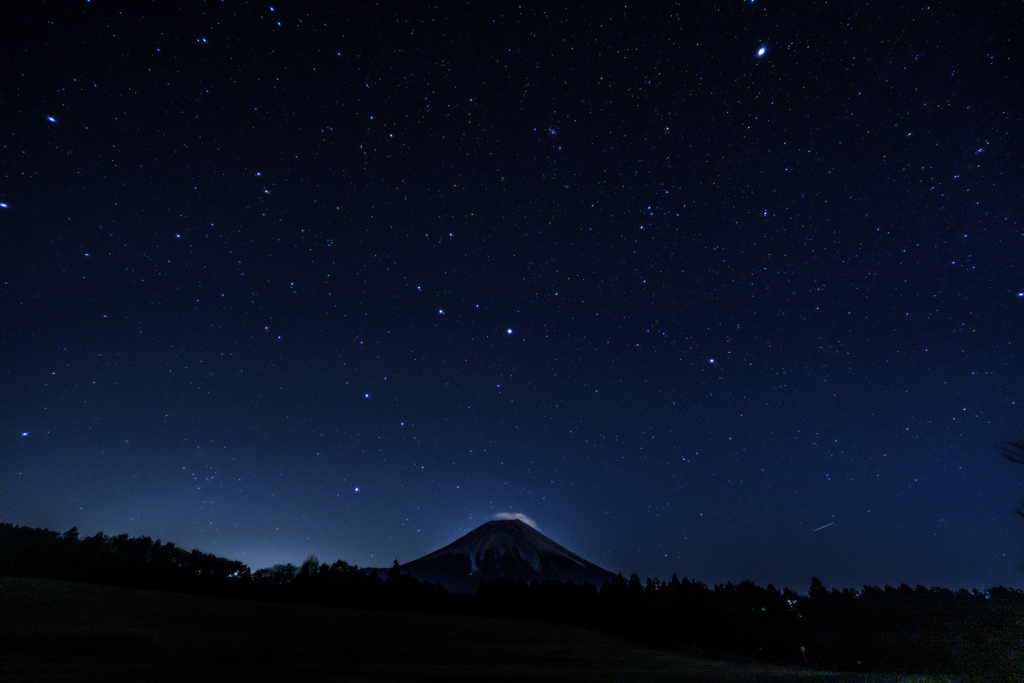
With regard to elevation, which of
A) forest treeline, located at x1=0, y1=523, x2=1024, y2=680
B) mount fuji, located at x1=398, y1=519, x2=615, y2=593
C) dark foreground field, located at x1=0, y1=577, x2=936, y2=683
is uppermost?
mount fuji, located at x1=398, y1=519, x2=615, y2=593

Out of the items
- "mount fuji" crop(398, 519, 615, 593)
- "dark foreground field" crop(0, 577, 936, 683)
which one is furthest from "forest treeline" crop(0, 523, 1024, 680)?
"mount fuji" crop(398, 519, 615, 593)

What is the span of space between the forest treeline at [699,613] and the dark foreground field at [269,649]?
4791 mm

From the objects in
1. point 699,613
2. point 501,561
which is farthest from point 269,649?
point 501,561

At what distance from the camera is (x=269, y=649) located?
13781 millimetres

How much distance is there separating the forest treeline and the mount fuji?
299 feet

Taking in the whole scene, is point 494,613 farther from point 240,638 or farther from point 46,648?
point 46,648

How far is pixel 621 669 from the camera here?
1328cm

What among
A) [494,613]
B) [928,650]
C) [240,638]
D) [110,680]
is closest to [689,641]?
[928,650]

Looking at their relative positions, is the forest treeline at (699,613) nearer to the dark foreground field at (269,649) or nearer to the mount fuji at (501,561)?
the dark foreground field at (269,649)

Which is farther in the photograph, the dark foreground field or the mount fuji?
the mount fuji

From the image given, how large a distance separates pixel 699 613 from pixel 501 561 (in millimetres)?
112605

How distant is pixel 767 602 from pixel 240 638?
1573 inches

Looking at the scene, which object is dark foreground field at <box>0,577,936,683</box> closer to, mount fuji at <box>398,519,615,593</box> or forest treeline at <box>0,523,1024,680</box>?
forest treeline at <box>0,523,1024,680</box>

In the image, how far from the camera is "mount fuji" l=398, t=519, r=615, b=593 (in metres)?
124
